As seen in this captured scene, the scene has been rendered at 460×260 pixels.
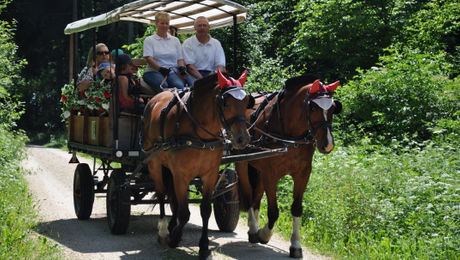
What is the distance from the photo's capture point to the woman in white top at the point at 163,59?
8.21 metres

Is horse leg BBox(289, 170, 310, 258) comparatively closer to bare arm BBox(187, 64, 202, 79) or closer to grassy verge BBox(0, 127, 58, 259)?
bare arm BBox(187, 64, 202, 79)

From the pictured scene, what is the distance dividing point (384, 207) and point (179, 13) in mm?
4706

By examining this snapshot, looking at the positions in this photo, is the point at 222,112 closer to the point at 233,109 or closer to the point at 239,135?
the point at 233,109

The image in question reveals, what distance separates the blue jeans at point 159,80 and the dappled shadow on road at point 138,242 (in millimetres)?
2207

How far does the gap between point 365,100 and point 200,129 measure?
6457 millimetres

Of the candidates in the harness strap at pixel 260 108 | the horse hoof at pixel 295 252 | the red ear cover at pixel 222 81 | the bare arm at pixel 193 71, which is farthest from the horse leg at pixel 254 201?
the red ear cover at pixel 222 81

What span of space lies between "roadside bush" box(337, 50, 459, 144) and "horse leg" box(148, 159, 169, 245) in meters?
5.19

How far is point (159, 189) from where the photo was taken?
24.9ft

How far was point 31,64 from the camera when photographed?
36219 millimetres

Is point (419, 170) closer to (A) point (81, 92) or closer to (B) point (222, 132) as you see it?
(B) point (222, 132)

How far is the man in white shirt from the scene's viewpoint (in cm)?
827

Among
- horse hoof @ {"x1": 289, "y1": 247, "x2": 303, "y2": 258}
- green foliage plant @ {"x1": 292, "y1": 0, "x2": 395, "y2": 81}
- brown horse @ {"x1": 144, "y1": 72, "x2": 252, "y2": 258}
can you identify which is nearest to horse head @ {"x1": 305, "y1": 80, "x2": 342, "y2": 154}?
brown horse @ {"x1": 144, "y1": 72, "x2": 252, "y2": 258}

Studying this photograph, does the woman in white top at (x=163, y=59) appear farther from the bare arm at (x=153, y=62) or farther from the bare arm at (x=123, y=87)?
the bare arm at (x=123, y=87)

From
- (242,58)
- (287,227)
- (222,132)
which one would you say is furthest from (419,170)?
(242,58)
